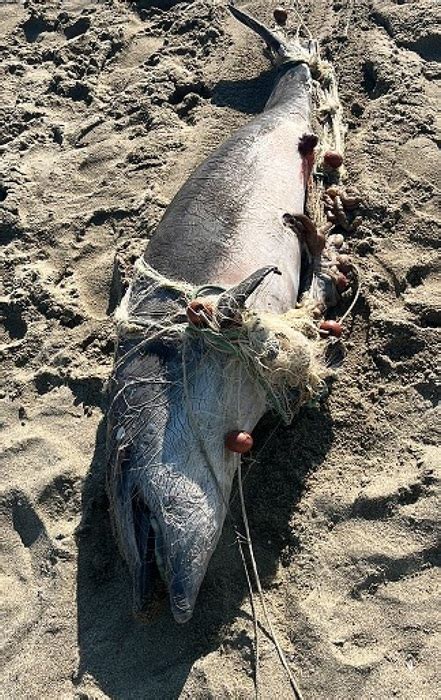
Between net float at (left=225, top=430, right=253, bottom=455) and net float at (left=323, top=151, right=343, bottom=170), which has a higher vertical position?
net float at (left=323, top=151, right=343, bottom=170)

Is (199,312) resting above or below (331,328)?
above

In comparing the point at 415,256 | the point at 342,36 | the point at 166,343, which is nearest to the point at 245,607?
the point at 166,343

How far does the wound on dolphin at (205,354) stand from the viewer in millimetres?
3375

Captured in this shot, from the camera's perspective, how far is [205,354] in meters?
3.67

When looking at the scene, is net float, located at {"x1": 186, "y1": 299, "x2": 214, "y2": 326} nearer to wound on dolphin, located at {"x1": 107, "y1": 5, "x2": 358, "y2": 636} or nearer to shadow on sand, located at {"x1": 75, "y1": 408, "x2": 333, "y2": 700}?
wound on dolphin, located at {"x1": 107, "y1": 5, "x2": 358, "y2": 636}

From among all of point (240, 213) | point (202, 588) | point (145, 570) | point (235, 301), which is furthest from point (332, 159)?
point (145, 570)

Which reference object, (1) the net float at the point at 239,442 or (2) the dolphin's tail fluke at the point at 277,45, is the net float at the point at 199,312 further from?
(2) the dolphin's tail fluke at the point at 277,45

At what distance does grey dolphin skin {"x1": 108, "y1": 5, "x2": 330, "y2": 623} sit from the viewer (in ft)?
11.0

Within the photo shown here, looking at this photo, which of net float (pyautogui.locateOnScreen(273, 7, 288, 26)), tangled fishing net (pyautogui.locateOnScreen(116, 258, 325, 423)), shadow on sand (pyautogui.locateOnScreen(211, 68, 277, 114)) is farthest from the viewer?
net float (pyautogui.locateOnScreen(273, 7, 288, 26))

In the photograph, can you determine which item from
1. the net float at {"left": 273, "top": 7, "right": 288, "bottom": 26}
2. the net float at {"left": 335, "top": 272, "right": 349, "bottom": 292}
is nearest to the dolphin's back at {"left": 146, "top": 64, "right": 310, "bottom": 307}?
the net float at {"left": 335, "top": 272, "right": 349, "bottom": 292}

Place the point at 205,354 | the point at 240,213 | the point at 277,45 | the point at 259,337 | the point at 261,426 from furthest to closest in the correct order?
the point at 277,45, the point at 240,213, the point at 261,426, the point at 205,354, the point at 259,337

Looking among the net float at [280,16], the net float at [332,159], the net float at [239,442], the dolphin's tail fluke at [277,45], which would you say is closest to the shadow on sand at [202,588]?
the net float at [239,442]

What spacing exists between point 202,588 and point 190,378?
3.19 feet

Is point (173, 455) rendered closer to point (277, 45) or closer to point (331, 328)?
point (331, 328)
